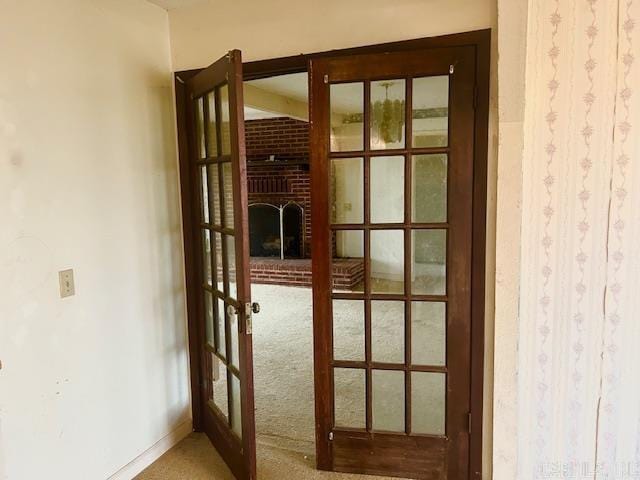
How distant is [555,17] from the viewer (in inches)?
76.9

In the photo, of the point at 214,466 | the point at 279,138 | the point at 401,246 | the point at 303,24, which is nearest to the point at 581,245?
the point at 401,246

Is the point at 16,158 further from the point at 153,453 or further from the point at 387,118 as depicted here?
the point at 153,453

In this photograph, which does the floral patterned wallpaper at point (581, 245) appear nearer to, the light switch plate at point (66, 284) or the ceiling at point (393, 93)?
the ceiling at point (393, 93)

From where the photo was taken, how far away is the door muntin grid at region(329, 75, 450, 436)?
2.15 metres

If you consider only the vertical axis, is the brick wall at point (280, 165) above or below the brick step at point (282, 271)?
above

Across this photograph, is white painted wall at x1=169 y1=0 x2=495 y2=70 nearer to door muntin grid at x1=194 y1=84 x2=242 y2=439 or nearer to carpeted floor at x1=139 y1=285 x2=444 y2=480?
door muntin grid at x1=194 y1=84 x2=242 y2=439

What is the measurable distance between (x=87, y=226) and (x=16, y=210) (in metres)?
0.35

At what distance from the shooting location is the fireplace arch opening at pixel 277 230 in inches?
283

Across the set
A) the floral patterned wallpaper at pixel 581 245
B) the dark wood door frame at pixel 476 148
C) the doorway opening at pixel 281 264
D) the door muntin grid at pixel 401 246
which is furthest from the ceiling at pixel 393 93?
the doorway opening at pixel 281 264

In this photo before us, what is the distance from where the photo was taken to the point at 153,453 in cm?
253

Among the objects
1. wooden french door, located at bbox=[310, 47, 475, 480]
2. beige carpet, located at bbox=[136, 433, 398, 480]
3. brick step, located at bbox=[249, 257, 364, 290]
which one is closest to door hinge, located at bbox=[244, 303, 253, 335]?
wooden french door, located at bbox=[310, 47, 475, 480]

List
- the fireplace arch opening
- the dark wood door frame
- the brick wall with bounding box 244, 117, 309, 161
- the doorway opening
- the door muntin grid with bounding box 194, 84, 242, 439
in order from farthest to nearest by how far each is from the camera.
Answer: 1. the fireplace arch opening
2. the brick wall with bounding box 244, 117, 309, 161
3. the doorway opening
4. the door muntin grid with bounding box 194, 84, 242, 439
5. the dark wood door frame

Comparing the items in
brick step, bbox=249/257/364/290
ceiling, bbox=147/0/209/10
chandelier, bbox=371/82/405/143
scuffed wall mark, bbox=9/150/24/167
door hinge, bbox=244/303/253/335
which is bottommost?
brick step, bbox=249/257/364/290

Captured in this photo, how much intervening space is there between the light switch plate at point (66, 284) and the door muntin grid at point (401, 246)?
1221mm
